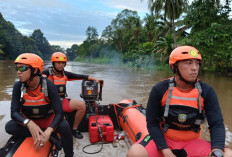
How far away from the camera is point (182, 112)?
1709mm

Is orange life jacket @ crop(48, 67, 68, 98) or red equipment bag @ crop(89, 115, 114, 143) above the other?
orange life jacket @ crop(48, 67, 68, 98)

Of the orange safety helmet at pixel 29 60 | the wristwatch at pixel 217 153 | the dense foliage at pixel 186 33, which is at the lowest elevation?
the wristwatch at pixel 217 153

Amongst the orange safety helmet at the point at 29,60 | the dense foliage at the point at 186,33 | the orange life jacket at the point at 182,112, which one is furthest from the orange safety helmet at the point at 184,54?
the dense foliage at the point at 186,33

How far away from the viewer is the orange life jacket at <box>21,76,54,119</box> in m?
2.16

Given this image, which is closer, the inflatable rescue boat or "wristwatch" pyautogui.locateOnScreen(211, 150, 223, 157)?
"wristwatch" pyautogui.locateOnScreen(211, 150, 223, 157)

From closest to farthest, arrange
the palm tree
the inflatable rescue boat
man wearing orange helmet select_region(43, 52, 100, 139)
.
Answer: the inflatable rescue boat
man wearing orange helmet select_region(43, 52, 100, 139)
the palm tree

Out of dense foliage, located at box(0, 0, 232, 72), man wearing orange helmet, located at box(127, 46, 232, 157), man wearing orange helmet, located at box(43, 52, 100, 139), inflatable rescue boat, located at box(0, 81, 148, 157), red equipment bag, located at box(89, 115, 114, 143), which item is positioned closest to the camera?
man wearing orange helmet, located at box(127, 46, 232, 157)

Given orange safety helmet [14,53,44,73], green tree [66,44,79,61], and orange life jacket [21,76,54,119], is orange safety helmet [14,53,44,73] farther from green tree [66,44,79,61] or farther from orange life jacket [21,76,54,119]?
green tree [66,44,79,61]

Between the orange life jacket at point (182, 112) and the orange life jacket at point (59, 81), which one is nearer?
the orange life jacket at point (182, 112)

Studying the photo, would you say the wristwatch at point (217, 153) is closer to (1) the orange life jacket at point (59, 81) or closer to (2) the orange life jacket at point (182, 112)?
(2) the orange life jacket at point (182, 112)

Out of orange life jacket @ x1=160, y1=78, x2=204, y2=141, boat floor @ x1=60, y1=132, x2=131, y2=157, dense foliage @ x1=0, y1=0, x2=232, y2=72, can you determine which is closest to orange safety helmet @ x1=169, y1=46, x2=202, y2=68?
orange life jacket @ x1=160, y1=78, x2=204, y2=141

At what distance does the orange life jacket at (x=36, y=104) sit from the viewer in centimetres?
216

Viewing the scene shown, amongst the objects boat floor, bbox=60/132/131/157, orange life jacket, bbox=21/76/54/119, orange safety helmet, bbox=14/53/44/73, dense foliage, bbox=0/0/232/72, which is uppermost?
dense foliage, bbox=0/0/232/72

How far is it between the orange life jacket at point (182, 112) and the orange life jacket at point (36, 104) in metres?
1.34
